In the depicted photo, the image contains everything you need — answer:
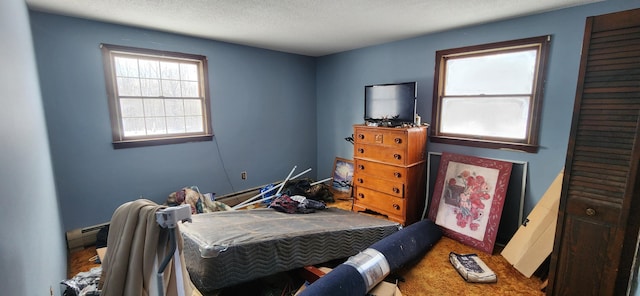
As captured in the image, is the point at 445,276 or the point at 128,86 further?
the point at 128,86

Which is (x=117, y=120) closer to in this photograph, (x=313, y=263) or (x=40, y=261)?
(x=40, y=261)

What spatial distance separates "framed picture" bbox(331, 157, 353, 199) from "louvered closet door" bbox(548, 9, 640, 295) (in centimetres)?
292

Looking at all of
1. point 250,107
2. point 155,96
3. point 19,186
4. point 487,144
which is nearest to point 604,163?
point 487,144

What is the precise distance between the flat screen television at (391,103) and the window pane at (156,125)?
2.51 meters

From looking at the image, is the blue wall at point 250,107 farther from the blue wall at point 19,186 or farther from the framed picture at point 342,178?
the blue wall at point 19,186

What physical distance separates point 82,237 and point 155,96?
1640 millimetres

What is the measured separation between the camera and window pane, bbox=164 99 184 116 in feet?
10.5

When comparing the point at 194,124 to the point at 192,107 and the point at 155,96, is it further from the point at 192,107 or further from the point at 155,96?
the point at 155,96

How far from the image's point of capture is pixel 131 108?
2.94 m

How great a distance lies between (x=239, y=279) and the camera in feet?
5.82

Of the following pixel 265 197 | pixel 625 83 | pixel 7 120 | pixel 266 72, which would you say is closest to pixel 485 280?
pixel 625 83

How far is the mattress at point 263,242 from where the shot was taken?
Result: 67.1 inches

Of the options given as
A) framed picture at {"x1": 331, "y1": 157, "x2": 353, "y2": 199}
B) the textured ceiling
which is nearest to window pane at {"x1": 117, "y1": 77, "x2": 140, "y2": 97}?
the textured ceiling

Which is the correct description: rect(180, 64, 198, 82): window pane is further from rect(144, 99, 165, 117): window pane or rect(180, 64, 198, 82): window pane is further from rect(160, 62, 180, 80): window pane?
rect(144, 99, 165, 117): window pane
